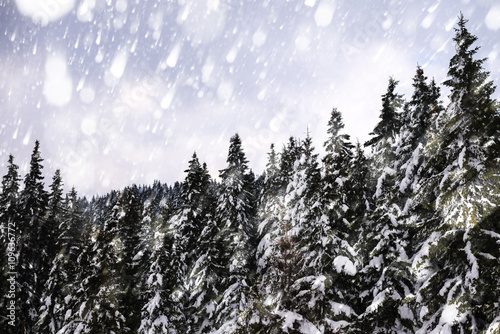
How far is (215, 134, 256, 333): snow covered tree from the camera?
2364 centimetres

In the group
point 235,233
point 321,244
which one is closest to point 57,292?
point 235,233

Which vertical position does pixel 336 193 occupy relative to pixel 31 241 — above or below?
below

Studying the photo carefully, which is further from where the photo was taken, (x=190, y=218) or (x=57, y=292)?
(x=57, y=292)

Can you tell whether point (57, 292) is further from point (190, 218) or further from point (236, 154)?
point (236, 154)

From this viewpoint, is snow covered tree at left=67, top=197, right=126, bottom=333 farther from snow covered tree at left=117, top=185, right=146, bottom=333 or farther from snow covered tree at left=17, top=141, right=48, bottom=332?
snow covered tree at left=17, top=141, right=48, bottom=332

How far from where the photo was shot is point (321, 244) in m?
16.6

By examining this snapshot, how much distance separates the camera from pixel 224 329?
15.2 meters

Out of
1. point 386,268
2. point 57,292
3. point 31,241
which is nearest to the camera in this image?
point 386,268

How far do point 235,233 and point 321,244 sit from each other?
37.6ft

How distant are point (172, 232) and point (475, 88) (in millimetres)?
26285

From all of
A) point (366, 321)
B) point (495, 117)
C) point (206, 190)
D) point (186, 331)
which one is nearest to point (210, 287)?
point (186, 331)

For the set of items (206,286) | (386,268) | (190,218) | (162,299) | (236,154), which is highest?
(236,154)

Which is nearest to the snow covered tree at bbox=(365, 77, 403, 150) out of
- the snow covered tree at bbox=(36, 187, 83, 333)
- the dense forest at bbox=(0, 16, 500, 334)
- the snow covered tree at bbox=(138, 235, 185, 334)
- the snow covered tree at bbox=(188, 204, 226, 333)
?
the dense forest at bbox=(0, 16, 500, 334)

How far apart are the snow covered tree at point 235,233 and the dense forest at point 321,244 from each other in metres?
0.13
